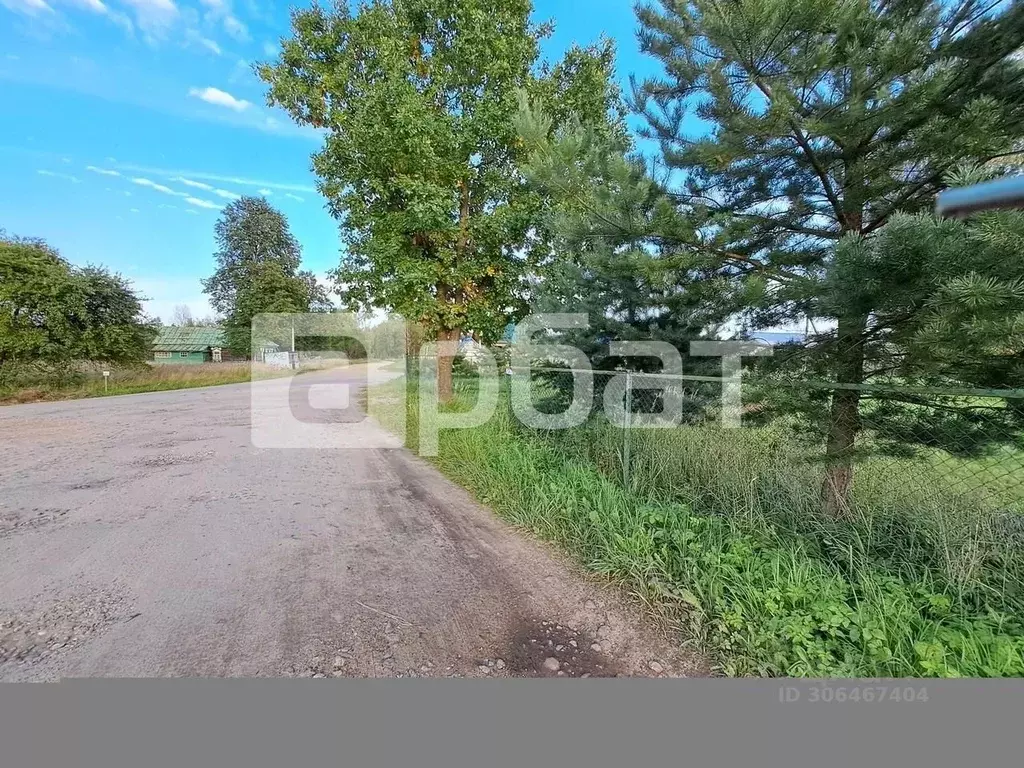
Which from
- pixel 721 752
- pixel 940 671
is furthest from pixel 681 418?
pixel 721 752

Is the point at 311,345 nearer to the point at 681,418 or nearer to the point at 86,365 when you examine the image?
the point at 86,365

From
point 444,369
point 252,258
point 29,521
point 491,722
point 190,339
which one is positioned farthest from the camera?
point 252,258

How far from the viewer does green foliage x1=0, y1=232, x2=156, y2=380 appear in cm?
1255

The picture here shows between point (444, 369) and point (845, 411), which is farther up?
point (444, 369)

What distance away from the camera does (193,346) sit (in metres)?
38.2

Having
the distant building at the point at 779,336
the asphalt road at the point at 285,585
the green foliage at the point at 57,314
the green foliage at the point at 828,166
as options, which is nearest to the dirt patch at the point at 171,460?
the asphalt road at the point at 285,585

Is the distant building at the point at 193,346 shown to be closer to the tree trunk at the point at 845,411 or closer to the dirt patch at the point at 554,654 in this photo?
the dirt patch at the point at 554,654

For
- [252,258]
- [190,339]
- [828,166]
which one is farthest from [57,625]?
[252,258]

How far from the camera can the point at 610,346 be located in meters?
4.94

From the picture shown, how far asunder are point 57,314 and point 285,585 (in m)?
16.4

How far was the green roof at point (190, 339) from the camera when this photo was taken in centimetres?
3756

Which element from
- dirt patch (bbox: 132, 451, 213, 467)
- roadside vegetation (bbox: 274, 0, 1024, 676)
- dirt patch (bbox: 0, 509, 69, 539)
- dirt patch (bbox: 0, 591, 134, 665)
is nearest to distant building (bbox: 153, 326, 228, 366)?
dirt patch (bbox: 132, 451, 213, 467)

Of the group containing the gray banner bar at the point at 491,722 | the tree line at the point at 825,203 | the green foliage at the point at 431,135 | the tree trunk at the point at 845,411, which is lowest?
the gray banner bar at the point at 491,722

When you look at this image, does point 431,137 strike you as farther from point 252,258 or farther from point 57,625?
point 252,258
